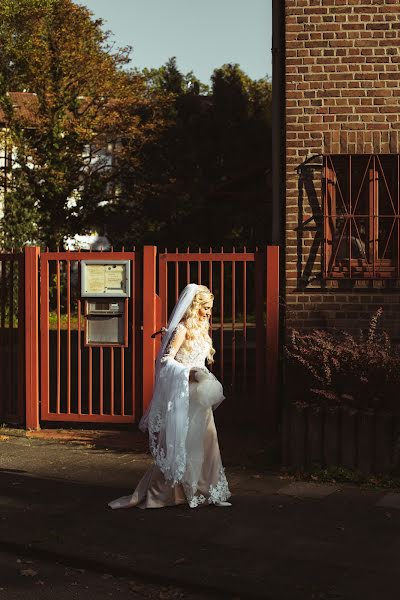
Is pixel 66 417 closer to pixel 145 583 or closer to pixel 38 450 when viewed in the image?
pixel 38 450

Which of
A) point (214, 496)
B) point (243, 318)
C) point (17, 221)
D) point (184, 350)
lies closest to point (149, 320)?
point (243, 318)

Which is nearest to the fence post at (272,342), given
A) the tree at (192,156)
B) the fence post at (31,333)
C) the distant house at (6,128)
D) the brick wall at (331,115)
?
the brick wall at (331,115)

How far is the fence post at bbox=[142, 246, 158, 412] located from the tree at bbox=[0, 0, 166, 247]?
2572 cm

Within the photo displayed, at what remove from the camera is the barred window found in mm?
10312

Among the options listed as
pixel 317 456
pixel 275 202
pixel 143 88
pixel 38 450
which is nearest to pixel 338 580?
pixel 317 456

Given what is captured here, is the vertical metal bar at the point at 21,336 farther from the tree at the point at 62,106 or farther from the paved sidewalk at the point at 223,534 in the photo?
the tree at the point at 62,106

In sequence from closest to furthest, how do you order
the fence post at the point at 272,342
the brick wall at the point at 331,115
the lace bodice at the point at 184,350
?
the lace bodice at the point at 184,350 < the fence post at the point at 272,342 < the brick wall at the point at 331,115

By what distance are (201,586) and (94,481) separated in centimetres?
289

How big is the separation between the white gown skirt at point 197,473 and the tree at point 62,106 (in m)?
28.8

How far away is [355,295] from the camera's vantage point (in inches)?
406

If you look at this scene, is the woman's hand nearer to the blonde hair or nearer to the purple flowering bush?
the blonde hair

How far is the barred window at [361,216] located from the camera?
406 inches

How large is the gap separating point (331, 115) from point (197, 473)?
4.56 meters

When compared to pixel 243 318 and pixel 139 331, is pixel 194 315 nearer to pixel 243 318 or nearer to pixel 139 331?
pixel 243 318
